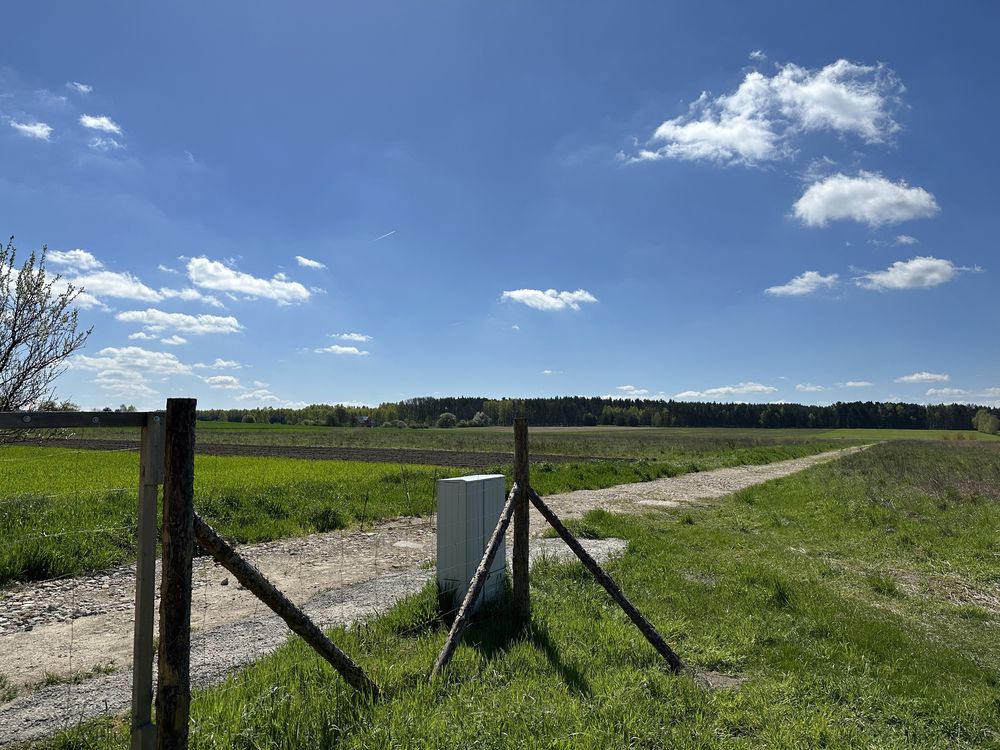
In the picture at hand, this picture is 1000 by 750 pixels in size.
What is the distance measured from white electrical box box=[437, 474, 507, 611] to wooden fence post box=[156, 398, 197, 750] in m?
3.33

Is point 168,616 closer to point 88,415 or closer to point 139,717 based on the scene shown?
point 139,717

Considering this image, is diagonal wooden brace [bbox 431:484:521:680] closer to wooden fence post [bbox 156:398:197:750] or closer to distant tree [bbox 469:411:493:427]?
wooden fence post [bbox 156:398:197:750]

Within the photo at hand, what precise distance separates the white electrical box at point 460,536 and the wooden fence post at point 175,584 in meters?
3.33

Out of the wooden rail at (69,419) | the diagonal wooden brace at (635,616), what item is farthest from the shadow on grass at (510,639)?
the wooden rail at (69,419)

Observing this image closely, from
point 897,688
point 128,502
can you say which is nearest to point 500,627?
point 897,688

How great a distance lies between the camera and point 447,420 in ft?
449

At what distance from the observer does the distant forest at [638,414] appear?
14112 centimetres

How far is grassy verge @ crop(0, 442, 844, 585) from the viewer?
861cm

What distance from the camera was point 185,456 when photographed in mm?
3062

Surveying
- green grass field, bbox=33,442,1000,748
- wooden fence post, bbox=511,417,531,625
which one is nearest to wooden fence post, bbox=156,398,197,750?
green grass field, bbox=33,442,1000,748

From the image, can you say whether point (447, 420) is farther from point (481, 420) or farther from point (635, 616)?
point (635, 616)

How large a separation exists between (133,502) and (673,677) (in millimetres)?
10985

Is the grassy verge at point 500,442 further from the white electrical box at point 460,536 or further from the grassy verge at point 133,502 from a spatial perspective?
the white electrical box at point 460,536

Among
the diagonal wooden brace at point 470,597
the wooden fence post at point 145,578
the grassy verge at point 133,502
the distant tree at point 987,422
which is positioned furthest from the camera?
the distant tree at point 987,422
